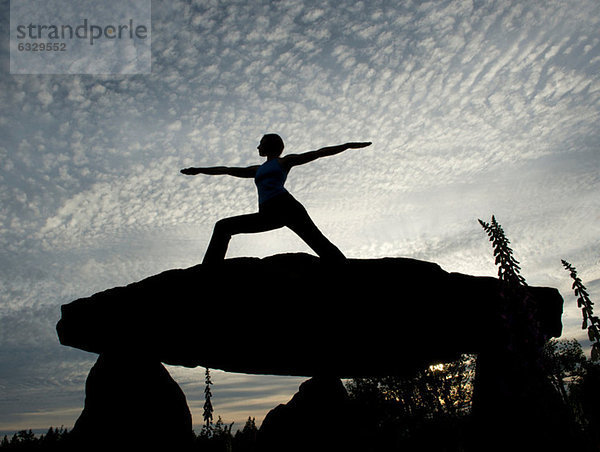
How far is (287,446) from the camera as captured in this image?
28.8 feet

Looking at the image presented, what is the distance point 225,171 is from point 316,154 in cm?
147

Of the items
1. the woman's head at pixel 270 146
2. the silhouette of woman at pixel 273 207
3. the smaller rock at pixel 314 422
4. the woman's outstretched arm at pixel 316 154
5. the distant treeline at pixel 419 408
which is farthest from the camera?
the distant treeline at pixel 419 408

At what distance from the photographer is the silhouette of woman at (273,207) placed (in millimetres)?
5402

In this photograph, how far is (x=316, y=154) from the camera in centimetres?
563

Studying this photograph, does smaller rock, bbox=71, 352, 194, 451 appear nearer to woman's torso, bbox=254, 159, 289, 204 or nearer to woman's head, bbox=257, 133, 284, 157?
woman's torso, bbox=254, 159, 289, 204

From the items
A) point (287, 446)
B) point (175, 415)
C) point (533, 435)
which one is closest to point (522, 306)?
point (533, 435)

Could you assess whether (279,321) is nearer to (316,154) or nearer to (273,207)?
(273,207)

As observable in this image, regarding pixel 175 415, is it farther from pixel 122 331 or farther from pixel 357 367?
pixel 357 367

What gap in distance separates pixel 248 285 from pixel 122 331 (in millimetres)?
2500

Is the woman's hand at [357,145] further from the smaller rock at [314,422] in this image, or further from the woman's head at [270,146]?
the smaller rock at [314,422]

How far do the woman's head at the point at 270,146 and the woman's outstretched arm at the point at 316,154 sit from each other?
0.95ft

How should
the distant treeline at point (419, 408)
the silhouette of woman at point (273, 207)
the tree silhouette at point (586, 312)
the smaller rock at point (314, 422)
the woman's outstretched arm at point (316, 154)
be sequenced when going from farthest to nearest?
the distant treeline at point (419, 408) < the smaller rock at point (314, 422) < the woman's outstretched arm at point (316, 154) < the silhouette of woman at point (273, 207) < the tree silhouette at point (586, 312)

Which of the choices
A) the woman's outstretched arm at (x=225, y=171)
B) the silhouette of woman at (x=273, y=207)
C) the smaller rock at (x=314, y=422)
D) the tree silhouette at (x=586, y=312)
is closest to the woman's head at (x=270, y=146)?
the silhouette of woman at (x=273, y=207)

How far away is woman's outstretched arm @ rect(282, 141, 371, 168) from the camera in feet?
18.1
